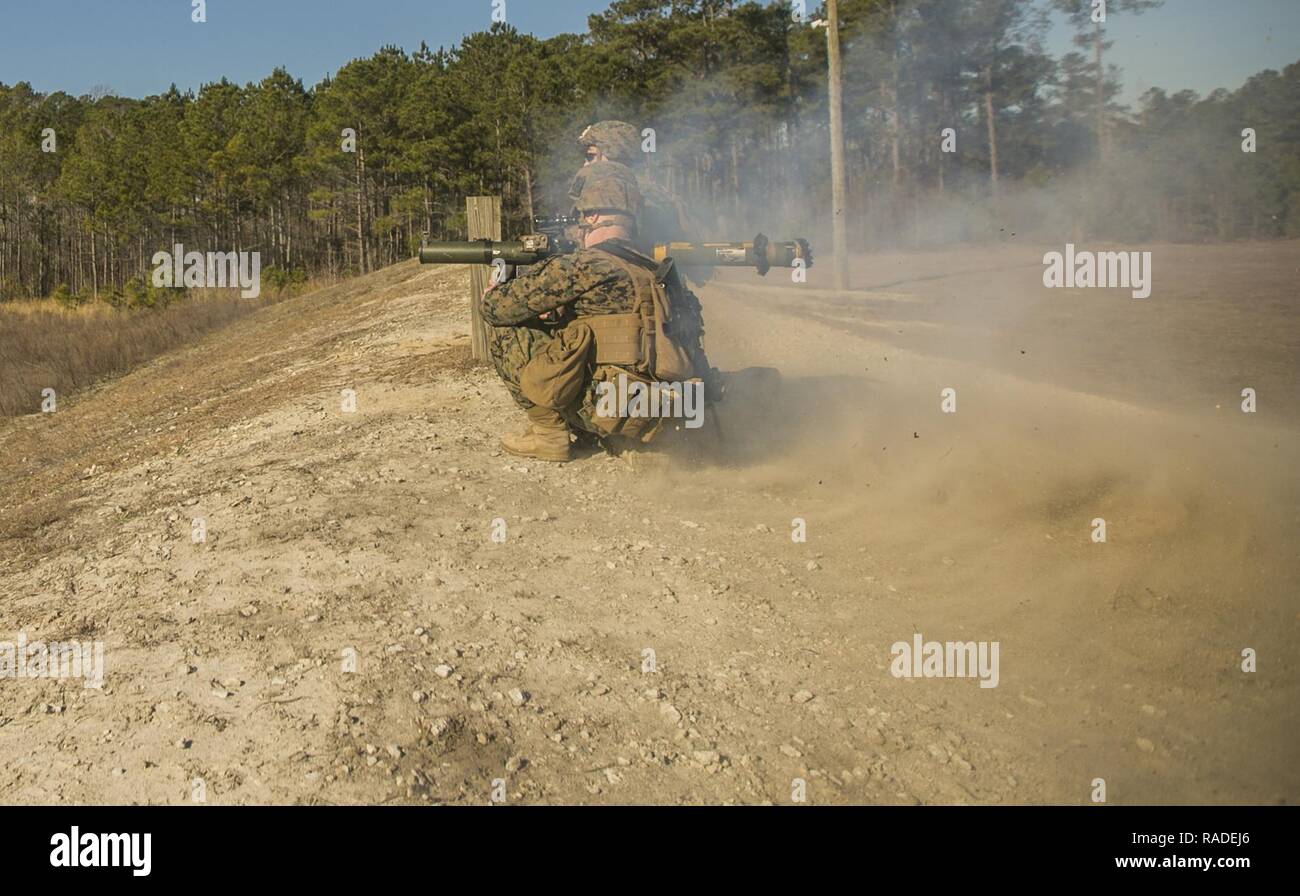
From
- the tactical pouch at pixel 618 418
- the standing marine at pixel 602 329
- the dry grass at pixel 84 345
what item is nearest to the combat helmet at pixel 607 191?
the standing marine at pixel 602 329

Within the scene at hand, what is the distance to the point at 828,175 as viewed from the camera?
3856 cm

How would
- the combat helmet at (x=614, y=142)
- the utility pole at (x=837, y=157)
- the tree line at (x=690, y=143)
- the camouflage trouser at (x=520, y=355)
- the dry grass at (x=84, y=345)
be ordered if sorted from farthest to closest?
the utility pole at (x=837, y=157) < the dry grass at (x=84, y=345) < the tree line at (x=690, y=143) < the combat helmet at (x=614, y=142) < the camouflage trouser at (x=520, y=355)

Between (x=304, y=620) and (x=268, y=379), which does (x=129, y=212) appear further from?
(x=304, y=620)

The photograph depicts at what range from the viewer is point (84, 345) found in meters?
22.6

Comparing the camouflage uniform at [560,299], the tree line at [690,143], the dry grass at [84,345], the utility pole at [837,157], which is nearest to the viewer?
the camouflage uniform at [560,299]

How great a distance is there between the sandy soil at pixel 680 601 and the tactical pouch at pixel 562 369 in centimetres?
57

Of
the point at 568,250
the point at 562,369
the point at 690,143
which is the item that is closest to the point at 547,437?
the point at 562,369

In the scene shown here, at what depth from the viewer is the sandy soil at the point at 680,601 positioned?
4.45 m

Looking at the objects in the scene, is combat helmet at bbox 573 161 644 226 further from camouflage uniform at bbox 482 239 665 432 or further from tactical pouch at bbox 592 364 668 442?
tactical pouch at bbox 592 364 668 442

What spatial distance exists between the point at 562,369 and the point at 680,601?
2548mm

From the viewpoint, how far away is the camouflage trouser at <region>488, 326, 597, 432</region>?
8297mm

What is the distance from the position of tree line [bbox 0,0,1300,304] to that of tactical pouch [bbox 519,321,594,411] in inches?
89.4

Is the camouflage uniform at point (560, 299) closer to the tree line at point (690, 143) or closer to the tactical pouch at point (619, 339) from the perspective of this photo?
the tactical pouch at point (619, 339)

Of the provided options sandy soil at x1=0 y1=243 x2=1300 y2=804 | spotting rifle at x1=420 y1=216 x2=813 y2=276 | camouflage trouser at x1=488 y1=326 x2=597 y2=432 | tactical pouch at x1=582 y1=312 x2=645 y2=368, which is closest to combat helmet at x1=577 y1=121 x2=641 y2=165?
spotting rifle at x1=420 y1=216 x2=813 y2=276
